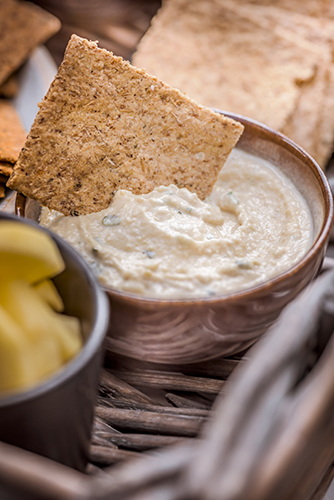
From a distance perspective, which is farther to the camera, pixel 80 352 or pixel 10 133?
pixel 10 133

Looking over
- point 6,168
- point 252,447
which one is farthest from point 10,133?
point 252,447

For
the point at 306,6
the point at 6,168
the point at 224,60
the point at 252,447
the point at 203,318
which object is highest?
the point at 306,6

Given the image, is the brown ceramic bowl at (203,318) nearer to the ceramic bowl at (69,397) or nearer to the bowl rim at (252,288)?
the bowl rim at (252,288)

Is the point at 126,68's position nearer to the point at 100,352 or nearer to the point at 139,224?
the point at 139,224

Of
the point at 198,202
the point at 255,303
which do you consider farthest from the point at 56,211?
the point at 255,303

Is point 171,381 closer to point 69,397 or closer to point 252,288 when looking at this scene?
point 252,288
